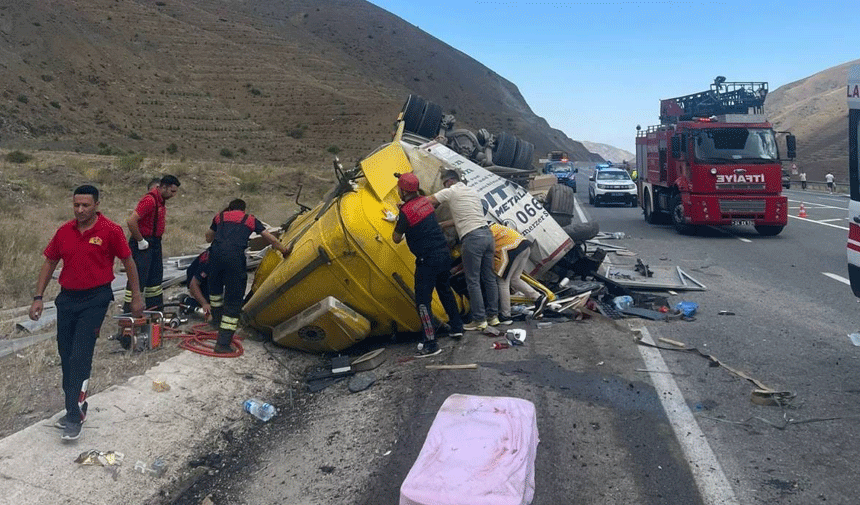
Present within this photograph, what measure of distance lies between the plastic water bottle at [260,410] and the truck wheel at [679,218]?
13949 millimetres

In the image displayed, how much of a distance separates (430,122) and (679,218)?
→ 8.09 meters

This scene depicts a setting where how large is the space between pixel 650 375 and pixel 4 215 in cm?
1652

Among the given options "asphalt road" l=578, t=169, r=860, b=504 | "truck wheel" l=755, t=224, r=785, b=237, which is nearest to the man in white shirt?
"asphalt road" l=578, t=169, r=860, b=504

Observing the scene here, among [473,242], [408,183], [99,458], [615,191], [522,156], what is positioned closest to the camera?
[99,458]

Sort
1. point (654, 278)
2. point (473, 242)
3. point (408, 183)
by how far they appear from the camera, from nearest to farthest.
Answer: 1. point (408, 183)
2. point (473, 242)
3. point (654, 278)

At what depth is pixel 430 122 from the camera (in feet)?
42.0

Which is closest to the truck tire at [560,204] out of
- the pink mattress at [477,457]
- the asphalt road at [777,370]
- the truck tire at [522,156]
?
the truck tire at [522,156]

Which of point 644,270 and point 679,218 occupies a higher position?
point 679,218

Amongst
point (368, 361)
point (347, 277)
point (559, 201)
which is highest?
point (559, 201)

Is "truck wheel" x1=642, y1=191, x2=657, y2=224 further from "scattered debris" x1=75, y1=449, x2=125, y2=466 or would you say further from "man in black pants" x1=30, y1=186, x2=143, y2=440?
"scattered debris" x1=75, y1=449, x2=125, y2=466

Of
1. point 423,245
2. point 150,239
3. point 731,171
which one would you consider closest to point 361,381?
point 423,245

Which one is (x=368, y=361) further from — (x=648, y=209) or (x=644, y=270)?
(x=648, y=209)

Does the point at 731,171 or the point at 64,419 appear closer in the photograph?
the point at 64,419

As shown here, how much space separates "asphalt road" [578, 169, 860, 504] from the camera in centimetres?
438
